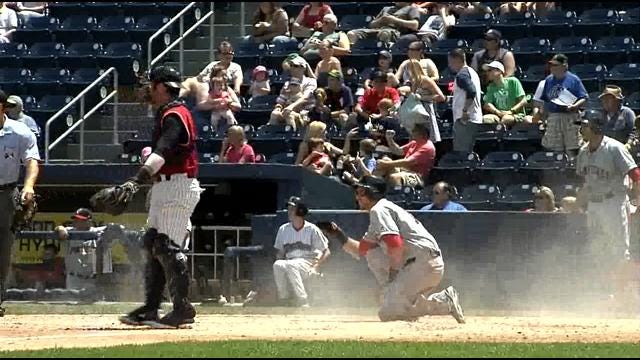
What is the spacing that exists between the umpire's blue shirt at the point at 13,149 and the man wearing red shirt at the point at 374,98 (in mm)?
6058

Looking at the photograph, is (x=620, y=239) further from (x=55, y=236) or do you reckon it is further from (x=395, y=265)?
(x=55, y=236)

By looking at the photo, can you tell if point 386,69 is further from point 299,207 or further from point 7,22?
point 7,22

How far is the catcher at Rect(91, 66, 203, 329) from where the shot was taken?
11.0 meters

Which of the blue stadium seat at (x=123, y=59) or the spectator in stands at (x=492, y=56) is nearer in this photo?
the spectator in stands at (x=492, y=56)

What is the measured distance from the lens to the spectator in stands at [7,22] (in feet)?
75.9

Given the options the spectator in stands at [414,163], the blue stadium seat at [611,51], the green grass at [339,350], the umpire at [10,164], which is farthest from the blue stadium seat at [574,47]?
the green grass at [339,350]

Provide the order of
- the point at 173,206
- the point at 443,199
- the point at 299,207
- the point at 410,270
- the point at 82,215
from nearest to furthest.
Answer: the point at 173,206
the point at 410,270
the point at 299,207
the point at 443,199
the point at 82,215

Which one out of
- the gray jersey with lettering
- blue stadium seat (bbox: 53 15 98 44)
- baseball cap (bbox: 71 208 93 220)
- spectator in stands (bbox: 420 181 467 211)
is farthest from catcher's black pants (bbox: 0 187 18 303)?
blue stadium seat (bbox: 53 15 98 44)

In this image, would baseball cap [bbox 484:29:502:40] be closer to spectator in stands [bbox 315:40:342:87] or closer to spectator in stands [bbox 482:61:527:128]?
spectator in stands [bbox 482:61:527:128]

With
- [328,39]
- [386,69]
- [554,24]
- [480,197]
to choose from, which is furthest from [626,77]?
[328,39]

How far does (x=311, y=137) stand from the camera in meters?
17.2

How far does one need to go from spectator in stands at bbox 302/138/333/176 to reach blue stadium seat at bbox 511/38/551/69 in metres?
3.45

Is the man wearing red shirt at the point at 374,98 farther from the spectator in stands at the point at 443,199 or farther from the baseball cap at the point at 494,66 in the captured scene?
the spectator in stands at the point at 443,199

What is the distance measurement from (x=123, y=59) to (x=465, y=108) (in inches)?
232
